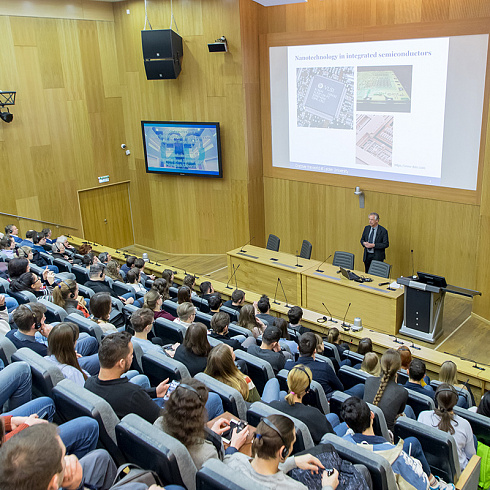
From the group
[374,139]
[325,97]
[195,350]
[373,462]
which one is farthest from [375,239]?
[373,462]

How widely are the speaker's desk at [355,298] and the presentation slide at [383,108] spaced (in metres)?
1.94

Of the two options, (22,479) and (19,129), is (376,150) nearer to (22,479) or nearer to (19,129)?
(19,129)

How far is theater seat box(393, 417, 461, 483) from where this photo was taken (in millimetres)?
3029

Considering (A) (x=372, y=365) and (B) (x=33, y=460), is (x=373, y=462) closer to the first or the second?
(B) (x=33, y=460)

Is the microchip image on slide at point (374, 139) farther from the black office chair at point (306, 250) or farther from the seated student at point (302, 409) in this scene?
the seated student at point (302, 409)

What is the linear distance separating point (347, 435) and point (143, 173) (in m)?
8.65

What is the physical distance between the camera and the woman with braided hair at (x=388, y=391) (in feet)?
11.9

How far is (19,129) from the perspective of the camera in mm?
9172

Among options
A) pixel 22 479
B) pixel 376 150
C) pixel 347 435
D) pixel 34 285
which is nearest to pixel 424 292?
pixel 376 150

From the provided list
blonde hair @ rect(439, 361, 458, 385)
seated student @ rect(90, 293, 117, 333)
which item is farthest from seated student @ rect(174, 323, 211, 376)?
blonde hair @ rect(439, 361, 458, 385)

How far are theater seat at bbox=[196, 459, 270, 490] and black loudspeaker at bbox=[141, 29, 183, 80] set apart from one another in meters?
8.21

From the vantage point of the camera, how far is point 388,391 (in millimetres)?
3674

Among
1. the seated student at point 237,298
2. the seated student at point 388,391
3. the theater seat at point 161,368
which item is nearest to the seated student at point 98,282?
the seated student at point 237,298

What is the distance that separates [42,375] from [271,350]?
78.0 inches
